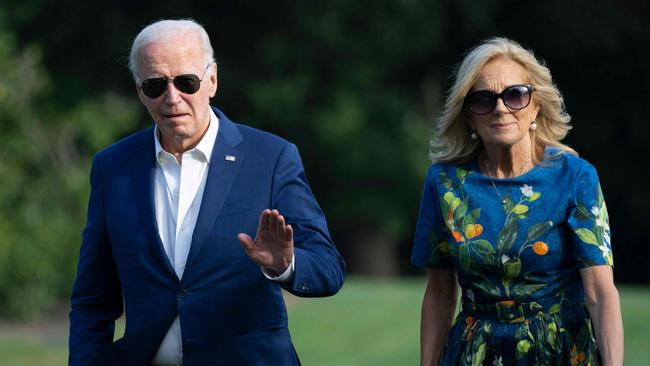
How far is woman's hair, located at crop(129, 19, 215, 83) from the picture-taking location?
13.9 feet

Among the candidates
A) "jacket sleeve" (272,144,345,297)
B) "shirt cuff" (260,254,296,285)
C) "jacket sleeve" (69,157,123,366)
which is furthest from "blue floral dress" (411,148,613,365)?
"jacket sleeve" (69,157,123,366)

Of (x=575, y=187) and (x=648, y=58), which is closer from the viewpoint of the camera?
(x=575, y=187)

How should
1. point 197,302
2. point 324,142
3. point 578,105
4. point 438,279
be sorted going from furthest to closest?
point 578,105 < point 324,142 < point 438,279 < point 197,302

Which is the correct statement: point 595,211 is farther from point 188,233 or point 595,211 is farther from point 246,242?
point 188,233

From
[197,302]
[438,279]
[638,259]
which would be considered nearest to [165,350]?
[197,302]

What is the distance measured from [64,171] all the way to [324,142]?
18.6 feet

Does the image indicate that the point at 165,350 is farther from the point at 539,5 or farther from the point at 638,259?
the point at 638,259

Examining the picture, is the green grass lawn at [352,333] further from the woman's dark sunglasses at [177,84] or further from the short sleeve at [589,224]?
the woman's dark sunglasses at [177,84]

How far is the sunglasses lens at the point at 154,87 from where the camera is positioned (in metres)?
4.23

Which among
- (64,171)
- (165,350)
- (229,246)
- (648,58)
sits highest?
(648,58)

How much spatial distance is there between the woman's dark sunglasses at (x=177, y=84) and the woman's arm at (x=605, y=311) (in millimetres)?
1340

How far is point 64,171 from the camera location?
15.2 metres

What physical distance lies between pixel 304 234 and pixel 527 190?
0.73 metres

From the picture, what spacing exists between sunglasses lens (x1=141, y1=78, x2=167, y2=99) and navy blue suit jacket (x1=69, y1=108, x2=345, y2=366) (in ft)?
0.64
